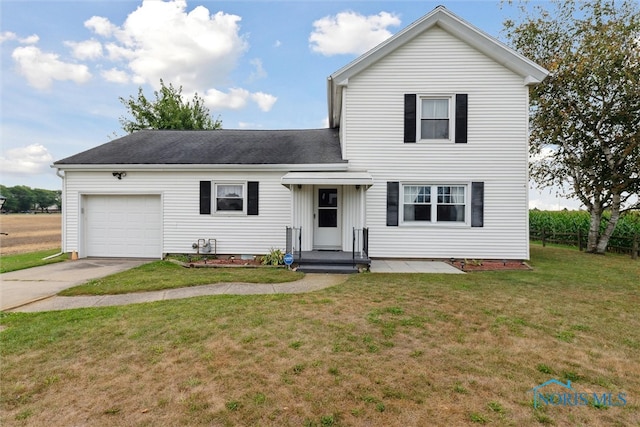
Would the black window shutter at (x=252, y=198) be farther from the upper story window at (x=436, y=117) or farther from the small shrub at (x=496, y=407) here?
the small shrub at (x=496, y=407)

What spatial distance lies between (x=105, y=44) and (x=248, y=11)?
25.6 feet

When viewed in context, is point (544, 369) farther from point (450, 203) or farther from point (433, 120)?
point (433, 120)

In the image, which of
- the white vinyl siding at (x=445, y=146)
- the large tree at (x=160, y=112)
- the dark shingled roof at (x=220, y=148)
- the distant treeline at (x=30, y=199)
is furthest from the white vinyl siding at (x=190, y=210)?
the distant treeline at (x=30, y=199)

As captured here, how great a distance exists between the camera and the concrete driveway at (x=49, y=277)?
6.08 m

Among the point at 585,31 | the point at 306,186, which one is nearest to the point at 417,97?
the point at 306,186

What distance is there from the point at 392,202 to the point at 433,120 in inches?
121

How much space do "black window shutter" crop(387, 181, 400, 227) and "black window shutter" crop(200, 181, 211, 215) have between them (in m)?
6.08

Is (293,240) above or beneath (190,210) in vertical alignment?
beneath

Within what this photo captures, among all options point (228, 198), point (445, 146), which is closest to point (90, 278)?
point (228, 198)

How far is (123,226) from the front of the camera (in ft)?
35.6

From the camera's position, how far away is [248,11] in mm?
11898

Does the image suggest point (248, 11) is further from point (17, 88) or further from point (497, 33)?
point (497, 33)

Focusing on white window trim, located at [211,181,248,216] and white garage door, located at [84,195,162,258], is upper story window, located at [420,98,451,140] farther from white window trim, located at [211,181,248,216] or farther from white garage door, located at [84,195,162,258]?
white garage door, located at [84,195,162,258]

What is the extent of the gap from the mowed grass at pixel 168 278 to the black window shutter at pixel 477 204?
611 centimetres
